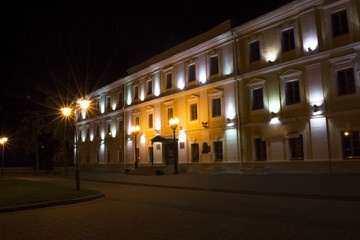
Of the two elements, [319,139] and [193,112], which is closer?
[319,139]

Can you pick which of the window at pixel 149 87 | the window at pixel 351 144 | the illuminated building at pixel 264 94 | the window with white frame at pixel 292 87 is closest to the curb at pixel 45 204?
the illuminated building at pixel 264 94

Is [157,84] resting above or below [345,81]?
above

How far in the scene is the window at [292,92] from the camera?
2238cm

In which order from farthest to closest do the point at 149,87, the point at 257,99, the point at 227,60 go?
the point at 149,87
the point at 227,60
the point at 257,99

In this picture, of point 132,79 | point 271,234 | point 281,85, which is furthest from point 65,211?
point 132,79

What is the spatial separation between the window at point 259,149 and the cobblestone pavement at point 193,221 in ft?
43.8

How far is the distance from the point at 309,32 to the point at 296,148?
821 cm

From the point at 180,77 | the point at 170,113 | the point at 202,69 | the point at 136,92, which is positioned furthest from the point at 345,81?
the point at 136,92

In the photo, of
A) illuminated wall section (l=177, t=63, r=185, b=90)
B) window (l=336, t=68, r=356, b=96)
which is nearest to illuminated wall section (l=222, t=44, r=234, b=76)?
illuminated wall section (l=177, t=63, r=185, b=90)

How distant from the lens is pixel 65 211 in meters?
10.1

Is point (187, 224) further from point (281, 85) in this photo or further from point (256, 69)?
point (256, 69)

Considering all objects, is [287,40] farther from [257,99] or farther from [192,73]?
[192,73]

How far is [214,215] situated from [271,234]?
243 cm

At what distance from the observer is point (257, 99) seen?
25094 millimetres
